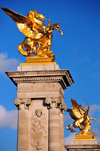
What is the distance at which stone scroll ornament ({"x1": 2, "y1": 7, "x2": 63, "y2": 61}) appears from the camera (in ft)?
106

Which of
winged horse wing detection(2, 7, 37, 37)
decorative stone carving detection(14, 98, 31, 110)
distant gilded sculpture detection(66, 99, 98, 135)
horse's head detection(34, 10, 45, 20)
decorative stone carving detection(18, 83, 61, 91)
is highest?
distant gilded sculpture detection(66, 99, 98, 135)

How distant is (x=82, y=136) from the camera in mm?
49031

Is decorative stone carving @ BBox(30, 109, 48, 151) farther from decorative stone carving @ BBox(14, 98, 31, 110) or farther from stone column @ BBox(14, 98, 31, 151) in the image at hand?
decorative stone carving @ BBox(14, 98, 31, 110)

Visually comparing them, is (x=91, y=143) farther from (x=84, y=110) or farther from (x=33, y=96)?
(x=33, y=96)

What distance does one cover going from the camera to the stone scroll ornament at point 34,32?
1275 inches

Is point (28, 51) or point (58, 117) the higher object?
point (28, 51)

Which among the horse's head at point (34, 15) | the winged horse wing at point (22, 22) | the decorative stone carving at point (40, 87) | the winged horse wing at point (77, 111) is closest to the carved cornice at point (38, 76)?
the decorative stone carving at point (40, 87)

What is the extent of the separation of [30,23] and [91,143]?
751 inches

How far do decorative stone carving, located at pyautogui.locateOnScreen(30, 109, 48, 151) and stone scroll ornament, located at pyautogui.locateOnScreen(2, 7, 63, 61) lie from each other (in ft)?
12.3

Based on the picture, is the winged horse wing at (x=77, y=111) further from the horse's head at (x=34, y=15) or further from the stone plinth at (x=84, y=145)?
the horse's head at (x=34, y=15)

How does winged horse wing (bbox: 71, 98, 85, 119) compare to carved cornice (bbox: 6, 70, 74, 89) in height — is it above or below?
above

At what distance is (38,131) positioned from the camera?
100 feet

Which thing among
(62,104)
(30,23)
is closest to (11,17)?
(30,23)

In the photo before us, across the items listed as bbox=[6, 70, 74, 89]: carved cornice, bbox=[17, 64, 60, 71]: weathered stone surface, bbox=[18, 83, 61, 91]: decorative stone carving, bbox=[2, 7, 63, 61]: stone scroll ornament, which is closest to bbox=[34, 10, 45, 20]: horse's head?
bbox=[2, 7, 63, 61]: stone scroll ornament
